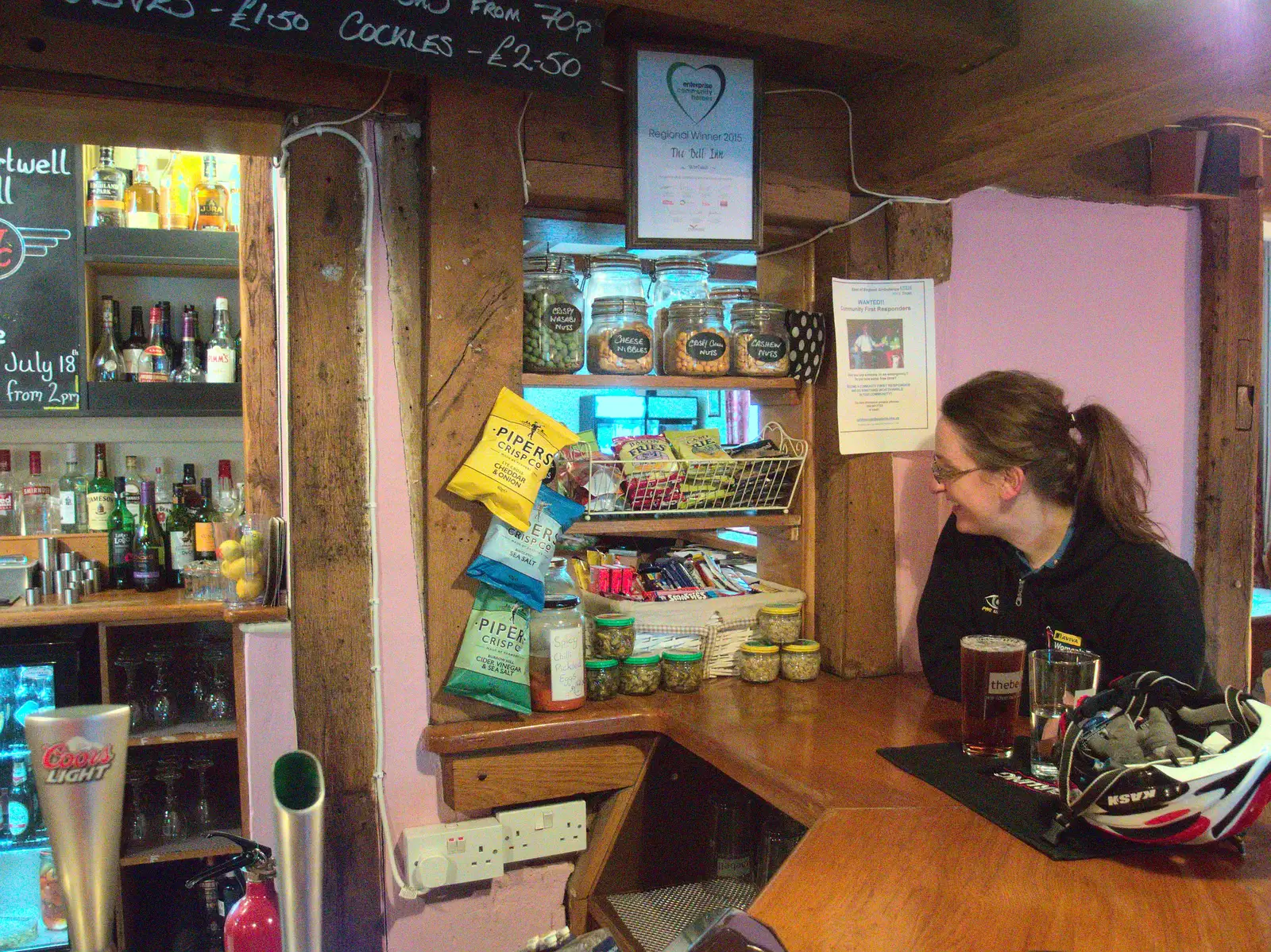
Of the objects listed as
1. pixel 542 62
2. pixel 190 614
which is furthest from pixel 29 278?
pixel 542 62

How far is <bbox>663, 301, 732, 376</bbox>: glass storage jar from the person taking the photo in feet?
7.09

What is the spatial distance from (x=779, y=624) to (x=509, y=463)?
29.3 inches

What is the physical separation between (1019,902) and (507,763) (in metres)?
1.06

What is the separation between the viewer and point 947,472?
205cm

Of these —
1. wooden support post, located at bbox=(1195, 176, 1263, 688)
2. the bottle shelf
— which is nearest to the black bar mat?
wooden support post, located at bbox=(1195, 176, 1263, 688)

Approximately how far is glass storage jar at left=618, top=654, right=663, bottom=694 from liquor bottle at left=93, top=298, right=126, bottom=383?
2333 millimetres

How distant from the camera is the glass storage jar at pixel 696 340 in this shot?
216 centimetres

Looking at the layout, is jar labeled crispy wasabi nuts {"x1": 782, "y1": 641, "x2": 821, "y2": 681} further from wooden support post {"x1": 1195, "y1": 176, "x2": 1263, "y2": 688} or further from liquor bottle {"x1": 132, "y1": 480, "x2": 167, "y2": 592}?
liquor bottle {"x1": 132, "y1": 480, "x2": 167, "y2": 592}

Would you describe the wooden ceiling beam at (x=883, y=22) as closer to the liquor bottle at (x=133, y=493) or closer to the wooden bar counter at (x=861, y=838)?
the wooden bar counter at (x=861, y=838)

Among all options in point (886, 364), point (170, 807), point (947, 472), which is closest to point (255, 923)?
point (947, 472)

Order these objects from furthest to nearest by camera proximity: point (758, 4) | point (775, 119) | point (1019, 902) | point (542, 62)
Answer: point (775, 119) → point (542, 62) → point (758, 4) → point (1019, 902)

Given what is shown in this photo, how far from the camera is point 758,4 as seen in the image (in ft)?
5.24

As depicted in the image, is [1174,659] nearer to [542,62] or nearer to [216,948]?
[542,62]

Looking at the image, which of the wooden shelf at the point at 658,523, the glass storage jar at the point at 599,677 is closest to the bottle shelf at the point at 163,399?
the wooden shelf at the point at 658,523
